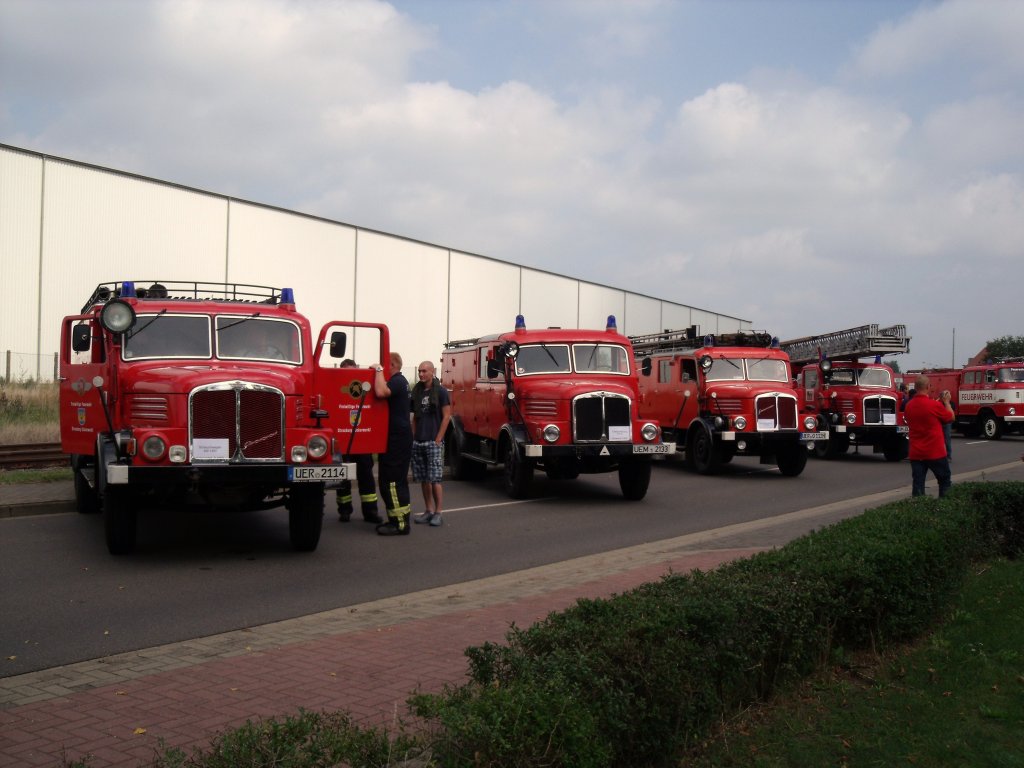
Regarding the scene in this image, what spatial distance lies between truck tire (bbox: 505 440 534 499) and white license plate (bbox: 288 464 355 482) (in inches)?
222

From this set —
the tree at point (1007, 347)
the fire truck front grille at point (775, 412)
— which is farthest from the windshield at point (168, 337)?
the tree at point (1007, 347)

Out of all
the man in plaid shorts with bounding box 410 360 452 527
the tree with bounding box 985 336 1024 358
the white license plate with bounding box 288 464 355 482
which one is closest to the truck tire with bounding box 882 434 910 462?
the man in plaid shorts with bounding box 410 360 452 527

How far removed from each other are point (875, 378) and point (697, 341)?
19.6 ft

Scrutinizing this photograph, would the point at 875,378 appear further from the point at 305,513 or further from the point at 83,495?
the point at 83,495

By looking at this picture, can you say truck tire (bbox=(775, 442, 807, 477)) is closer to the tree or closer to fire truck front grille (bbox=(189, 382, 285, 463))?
fire truck front grille (bbox=(189, 382, 285, 463))

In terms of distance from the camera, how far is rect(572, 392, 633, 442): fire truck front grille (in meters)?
14.6

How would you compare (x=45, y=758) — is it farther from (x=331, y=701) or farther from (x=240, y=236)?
→ (x=240, y=236)

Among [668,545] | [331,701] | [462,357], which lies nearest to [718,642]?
[331,701]

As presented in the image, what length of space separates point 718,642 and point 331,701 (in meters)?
2.05

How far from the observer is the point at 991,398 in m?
35.3

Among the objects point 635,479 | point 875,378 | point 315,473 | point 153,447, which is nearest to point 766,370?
point 875,378

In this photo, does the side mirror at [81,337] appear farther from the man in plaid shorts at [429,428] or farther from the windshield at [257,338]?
the man in plaid shorts at [429,428]

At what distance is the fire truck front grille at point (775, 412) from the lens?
19.5m

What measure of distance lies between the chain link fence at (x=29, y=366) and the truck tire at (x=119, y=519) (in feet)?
63.7
